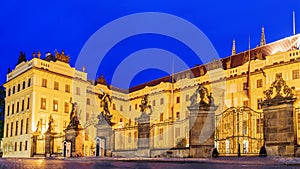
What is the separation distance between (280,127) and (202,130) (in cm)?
376

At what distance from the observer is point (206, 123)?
698 inches

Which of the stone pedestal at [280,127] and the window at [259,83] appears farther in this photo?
the window at [259,83]

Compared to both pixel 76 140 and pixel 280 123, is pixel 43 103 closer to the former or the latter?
pixel 76 140

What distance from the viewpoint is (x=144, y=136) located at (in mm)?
22156

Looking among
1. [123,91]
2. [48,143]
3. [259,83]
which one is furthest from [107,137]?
[123,91]

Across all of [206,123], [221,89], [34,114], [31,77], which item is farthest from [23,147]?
[206,123]

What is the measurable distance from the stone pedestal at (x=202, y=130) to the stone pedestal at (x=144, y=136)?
4258mm

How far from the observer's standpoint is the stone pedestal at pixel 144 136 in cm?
2200

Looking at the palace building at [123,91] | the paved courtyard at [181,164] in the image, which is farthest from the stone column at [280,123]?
the palace building at [123,91]

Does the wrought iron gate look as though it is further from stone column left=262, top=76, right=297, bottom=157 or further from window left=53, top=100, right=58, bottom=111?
window left=53, top=100, right=58, bottom=111

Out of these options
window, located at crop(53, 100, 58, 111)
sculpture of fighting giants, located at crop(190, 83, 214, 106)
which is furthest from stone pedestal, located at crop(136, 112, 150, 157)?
window, located at crop(53, 100, 58, 111)

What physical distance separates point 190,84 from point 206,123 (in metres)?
34.2

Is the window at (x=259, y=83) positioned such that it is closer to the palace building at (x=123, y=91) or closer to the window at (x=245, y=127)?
the palace building at (x=123, y=91)

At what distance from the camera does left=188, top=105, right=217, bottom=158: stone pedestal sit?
1773 cm
